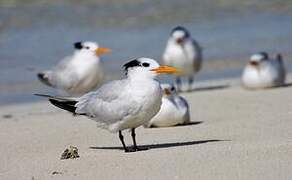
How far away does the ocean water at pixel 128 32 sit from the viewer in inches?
467

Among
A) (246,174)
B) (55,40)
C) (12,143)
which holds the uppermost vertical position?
(55,40)

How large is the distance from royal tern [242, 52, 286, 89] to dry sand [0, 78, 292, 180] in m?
0.96

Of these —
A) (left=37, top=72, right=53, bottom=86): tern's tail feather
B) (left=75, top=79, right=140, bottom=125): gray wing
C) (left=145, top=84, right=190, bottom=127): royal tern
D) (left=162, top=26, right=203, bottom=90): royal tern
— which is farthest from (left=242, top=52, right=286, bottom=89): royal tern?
(left=75, top=79, right=140, bottom=125): gray wing

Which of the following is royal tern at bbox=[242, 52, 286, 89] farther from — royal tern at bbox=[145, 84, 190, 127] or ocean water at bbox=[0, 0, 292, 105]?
royal tern at bbox=[145, 84, 190, 127]

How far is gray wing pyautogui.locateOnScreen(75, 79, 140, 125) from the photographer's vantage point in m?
6.05

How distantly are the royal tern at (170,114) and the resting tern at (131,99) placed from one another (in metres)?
1.20

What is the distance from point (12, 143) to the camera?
6863mm

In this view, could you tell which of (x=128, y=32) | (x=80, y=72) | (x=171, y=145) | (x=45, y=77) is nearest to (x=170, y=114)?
(x=171, y=145)

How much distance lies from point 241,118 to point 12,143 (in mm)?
1988

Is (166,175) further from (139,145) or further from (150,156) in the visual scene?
(139,145)

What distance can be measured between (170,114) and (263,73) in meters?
3.24

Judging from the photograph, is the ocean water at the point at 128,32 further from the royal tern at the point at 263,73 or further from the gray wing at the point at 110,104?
the gray wing at the point at 110,104

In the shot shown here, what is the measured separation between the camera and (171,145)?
21.0ft

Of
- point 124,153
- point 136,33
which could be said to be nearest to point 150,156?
point 124,153
